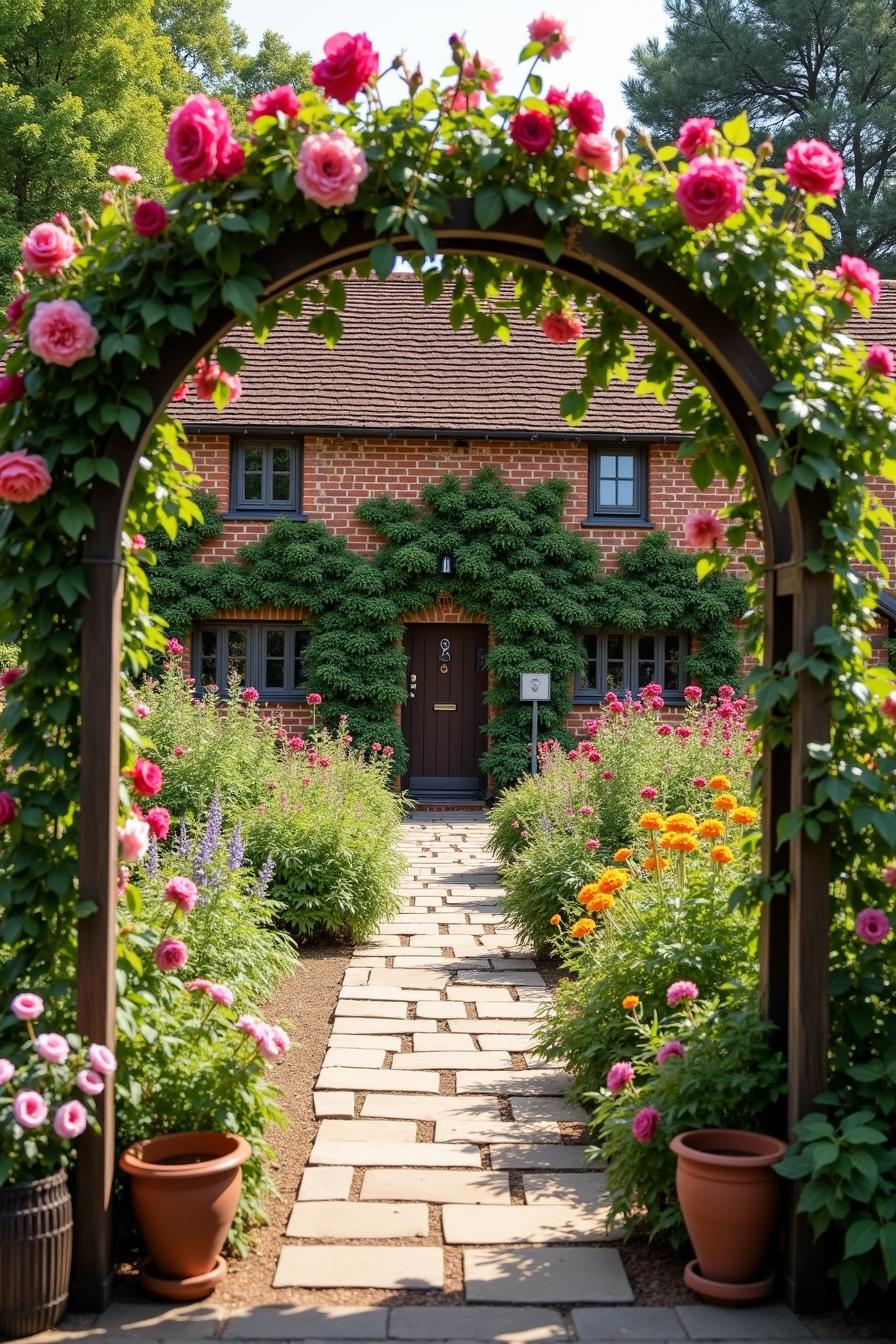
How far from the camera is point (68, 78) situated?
781 inches

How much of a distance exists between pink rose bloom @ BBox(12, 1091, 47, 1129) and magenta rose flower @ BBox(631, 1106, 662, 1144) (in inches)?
61.9

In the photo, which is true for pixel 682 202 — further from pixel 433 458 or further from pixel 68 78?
pixel 68 78

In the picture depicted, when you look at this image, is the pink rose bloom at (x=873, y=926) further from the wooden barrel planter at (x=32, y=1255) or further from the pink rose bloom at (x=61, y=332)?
the pink rose bloom at (x=61, y=332)

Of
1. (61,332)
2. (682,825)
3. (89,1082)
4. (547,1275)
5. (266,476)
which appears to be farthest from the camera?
(266,476)

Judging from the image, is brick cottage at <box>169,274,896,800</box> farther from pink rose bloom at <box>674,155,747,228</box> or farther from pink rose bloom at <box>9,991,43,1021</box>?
pink rose bloom at <box>9,991,43,1021</box>

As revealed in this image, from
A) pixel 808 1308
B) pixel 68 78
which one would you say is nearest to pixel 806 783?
pixel 808 1308

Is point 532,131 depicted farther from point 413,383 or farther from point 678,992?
point 413,383

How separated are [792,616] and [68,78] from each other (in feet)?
64.2

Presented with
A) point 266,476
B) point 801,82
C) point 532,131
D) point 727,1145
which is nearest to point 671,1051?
point 727,1145

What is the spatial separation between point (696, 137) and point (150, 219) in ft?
4.83

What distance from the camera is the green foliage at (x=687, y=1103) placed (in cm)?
365

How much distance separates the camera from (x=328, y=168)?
3285 mm

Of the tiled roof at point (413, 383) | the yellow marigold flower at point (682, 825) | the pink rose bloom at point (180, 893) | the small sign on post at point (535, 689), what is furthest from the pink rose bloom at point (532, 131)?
the tiled roof at point (413, 383)

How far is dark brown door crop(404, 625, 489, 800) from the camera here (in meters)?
15.6
